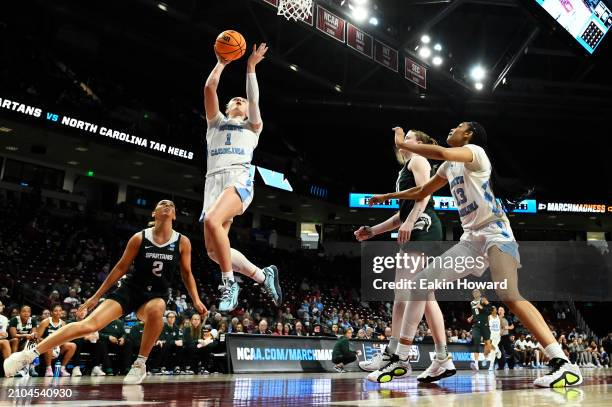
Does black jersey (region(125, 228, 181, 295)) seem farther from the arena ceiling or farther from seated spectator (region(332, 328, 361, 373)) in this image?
the arena ceiling

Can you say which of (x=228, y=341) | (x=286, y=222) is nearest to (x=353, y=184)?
(x=286, y=222)

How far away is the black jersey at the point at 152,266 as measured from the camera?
457 cm

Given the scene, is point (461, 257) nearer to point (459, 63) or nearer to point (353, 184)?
point (459, 63)

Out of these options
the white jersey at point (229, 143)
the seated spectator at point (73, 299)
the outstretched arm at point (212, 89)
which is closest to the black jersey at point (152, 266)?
the white jersey at point (229, 143)

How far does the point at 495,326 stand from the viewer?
528 inches

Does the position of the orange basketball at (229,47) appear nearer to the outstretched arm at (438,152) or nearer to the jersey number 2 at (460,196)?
the outstretched arm at (438,152)

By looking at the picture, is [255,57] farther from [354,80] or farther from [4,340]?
[354,80]

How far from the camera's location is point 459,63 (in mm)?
19875

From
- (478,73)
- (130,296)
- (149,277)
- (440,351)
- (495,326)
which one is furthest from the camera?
(478,73)

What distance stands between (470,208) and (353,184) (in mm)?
22267

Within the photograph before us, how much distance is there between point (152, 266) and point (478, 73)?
619 inches

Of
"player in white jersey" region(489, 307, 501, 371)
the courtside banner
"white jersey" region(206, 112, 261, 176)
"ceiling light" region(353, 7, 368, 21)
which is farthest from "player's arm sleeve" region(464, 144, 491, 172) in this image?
"ceiling light" region(353, 7, 368, 21)

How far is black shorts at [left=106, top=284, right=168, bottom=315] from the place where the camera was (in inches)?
175

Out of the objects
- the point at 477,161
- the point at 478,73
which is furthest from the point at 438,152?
the point at 478,73
